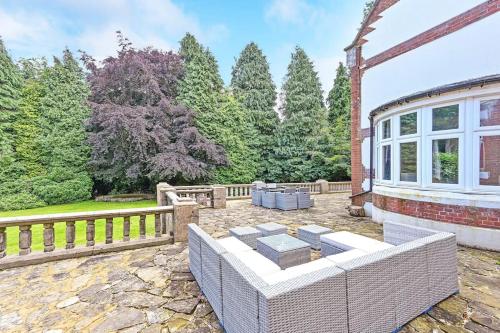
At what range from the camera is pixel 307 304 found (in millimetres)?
1784

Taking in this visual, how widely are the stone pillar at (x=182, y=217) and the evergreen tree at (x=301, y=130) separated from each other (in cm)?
Result: 1393

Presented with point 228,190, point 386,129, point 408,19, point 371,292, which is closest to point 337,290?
point 371,292

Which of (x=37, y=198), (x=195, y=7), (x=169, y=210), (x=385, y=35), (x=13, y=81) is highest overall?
(x=195, y=7)

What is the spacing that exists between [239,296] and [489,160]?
5733 mm

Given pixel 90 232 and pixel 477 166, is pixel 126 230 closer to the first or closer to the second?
pixel 90 232

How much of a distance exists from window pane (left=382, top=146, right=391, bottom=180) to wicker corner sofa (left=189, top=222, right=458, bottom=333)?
4059 millimetres

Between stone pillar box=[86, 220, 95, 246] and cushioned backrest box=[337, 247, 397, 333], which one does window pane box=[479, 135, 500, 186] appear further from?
stone pillar box=[86, 220, 95, 246]

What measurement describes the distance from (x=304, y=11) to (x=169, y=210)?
40.8 feet

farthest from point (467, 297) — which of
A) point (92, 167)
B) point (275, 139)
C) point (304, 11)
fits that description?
point (92, 167)

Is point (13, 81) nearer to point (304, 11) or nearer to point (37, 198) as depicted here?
point (37, 198)

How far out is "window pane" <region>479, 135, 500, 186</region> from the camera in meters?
4.83

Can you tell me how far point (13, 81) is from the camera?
15883mm

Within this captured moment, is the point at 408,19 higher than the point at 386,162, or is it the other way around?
the point at 408,19

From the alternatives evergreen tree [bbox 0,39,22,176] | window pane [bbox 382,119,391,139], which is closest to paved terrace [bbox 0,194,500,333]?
window pane [bbox 382,119,391,139]
